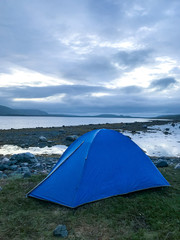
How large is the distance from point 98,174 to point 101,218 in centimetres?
122

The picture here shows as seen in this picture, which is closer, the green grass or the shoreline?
the green grass

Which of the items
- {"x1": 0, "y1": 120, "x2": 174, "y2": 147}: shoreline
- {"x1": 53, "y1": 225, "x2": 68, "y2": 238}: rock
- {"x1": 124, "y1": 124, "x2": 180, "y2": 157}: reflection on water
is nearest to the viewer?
{"x1": 53, "y1": 225, "x2": 68, "y2": 238}: rock

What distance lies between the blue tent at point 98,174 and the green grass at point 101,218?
243mm

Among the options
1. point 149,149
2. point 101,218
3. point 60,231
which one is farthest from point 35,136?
point 60,231

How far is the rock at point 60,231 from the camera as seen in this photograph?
3730 millimetres

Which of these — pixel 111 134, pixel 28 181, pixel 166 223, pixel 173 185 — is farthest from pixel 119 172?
pixel 28 181

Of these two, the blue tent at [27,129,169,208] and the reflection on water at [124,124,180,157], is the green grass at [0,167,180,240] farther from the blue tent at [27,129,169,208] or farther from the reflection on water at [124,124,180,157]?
the reflection on water at [124,124,180,157]

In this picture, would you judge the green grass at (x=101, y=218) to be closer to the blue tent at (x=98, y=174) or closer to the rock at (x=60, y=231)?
the rock at (x=60, y=231)

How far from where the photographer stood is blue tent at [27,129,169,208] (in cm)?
498

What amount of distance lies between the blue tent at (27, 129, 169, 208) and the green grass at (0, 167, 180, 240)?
243 mm

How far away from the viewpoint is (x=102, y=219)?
14.2 feet

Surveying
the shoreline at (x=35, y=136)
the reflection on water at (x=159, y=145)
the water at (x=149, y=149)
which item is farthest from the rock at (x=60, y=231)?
the shoreline at (x=35, y=136)

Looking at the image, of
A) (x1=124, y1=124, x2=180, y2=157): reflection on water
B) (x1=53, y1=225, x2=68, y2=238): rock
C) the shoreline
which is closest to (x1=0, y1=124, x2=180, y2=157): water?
(x1=124, y1=124, x2=180, y2=157): reflection on water

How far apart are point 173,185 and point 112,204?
3.04 m
